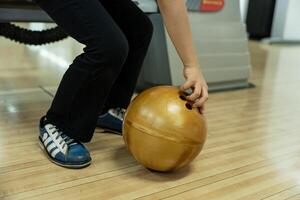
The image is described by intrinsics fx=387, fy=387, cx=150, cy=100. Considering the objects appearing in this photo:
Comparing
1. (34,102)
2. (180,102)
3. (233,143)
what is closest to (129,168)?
(180,102)

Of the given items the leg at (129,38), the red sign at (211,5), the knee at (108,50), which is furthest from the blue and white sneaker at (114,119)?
the red sign at (211,5)

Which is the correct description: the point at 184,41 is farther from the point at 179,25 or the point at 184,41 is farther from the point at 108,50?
the point at 108,50

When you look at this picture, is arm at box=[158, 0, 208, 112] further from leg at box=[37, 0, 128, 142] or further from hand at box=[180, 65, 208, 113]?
leg at box=[37, 0, 128, 142]

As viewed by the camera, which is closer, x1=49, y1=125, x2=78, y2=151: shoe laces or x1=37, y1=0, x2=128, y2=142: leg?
x1=37, y1=0, x2=128, y2=142: leg

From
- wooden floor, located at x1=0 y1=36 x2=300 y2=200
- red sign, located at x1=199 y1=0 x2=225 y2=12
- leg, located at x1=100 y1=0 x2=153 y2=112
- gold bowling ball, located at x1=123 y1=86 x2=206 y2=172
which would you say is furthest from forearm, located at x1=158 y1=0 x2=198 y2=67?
red sign, located at x1=199 y1=0 x2=225 y2=12

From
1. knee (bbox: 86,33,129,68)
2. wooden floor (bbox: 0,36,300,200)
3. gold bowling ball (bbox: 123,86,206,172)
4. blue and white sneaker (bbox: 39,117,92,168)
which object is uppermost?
knee (bbox: 86,33,129,68)

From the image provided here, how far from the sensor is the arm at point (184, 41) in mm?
1046

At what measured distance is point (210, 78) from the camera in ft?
7.02

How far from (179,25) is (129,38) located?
0.98 ft

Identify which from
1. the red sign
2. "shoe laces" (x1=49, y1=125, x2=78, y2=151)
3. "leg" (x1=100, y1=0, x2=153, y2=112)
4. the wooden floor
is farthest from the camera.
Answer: the red sign

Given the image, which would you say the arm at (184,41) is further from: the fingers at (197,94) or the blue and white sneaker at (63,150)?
the blue and white sneaker at (63,150)

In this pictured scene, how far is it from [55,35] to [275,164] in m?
1.25

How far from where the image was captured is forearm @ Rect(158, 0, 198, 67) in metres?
1.04

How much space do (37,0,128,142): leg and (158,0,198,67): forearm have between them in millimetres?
136
